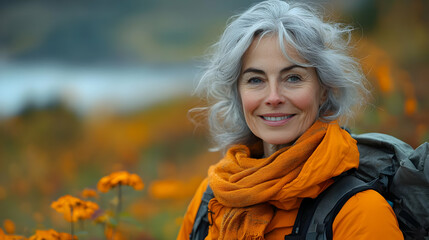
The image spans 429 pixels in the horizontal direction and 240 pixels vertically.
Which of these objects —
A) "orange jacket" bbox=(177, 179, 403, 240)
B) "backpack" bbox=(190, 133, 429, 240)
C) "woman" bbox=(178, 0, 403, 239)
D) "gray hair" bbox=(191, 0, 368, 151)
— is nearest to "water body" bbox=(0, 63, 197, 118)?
"gray hair" bbox=(191, 0, 368, 151)

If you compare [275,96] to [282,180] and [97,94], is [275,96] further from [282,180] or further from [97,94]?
[97,94]

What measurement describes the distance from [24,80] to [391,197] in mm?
4143

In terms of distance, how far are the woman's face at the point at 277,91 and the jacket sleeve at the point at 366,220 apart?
0.34 meters

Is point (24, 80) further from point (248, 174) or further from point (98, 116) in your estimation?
point (248, 174)

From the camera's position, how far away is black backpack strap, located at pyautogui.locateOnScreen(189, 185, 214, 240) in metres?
1.88

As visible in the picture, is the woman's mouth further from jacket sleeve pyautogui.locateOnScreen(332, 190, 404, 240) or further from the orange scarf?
jacket sleeve pyautogui.locateOnScreen(332, 190, 404, 240)

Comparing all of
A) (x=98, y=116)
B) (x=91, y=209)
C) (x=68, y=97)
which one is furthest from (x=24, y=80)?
(x=91, y=209)

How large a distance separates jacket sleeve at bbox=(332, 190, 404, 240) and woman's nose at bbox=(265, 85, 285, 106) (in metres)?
0.42

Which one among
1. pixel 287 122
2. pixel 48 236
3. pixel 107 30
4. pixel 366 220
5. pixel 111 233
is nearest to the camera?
pixel 366 220

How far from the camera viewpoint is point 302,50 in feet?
5.45

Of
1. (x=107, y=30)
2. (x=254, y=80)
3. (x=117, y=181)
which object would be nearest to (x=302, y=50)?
(x=254, y=80)

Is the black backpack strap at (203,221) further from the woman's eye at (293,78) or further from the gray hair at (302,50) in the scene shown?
the woman's eye at (293,78)

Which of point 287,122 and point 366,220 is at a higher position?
point 287,122

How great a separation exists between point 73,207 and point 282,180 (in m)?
0.88
